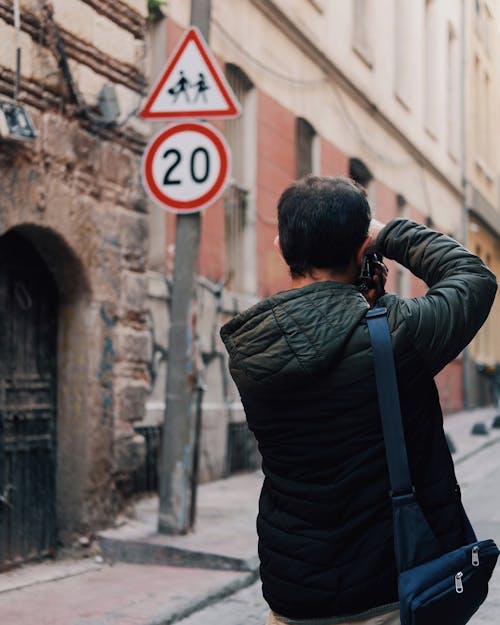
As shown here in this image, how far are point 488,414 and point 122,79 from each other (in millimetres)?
17872

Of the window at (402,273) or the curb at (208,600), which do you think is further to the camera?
the window at (402,273)

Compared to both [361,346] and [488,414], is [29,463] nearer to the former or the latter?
[361,346]

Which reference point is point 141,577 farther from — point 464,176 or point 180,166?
point 464,176

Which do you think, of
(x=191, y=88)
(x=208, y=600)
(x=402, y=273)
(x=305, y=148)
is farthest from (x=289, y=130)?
(x=208, y=600)

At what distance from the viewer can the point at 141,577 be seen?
Result: 6.81 metres

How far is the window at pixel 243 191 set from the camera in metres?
12.2

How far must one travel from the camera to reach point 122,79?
8102 mm

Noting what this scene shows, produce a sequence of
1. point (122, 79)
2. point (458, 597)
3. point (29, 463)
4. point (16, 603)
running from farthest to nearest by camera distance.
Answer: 1. point (122, 79)
2. point (29, 463)
3. point (16, 603)
4. point (458, 597)

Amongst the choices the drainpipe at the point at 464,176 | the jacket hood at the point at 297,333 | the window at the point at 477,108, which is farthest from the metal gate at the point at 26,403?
the window at the point at 477,108

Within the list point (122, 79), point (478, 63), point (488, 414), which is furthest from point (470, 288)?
point (478, 63)

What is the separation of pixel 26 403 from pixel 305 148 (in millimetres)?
8128

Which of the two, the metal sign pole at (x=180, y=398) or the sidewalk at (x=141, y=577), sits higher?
the metal sign pole at (x=180, y=398)

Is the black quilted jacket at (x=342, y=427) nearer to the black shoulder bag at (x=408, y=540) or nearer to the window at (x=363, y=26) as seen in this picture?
the black shoulder bag at (x=408, y=540)

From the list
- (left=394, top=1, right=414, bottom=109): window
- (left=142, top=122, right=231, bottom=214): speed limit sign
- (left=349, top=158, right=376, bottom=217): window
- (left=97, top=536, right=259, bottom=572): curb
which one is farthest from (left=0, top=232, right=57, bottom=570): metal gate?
(left=394, top=1, right=414, bottom=109): window
